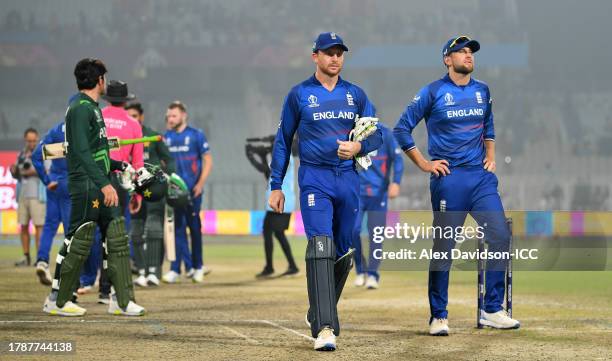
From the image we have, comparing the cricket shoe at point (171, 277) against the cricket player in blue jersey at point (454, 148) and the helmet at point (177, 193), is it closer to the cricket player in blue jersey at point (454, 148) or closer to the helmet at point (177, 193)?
the helmet at point (177, 193)

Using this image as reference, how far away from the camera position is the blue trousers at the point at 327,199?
23.9 ft

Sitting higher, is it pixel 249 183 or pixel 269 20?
pixel 269 20

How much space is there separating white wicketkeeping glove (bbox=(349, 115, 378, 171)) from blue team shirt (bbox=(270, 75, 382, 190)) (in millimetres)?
35

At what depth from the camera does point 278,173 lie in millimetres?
7395

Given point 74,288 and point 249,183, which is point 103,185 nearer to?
point 74,288

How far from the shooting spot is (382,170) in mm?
14258

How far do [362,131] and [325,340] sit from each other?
4.69 ft

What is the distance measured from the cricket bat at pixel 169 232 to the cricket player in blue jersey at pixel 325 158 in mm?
6928

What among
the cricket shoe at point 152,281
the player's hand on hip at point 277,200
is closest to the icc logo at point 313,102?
the player's hand on hip at point 277,200

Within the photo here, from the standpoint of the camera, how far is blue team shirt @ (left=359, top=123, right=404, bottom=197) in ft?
46.2

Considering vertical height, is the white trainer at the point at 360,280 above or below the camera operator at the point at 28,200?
below

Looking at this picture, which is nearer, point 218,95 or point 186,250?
point 186,250

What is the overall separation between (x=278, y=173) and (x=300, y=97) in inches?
21.5

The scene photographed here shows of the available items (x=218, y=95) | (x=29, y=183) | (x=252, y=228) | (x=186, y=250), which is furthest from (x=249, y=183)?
(x=186, y=250)
